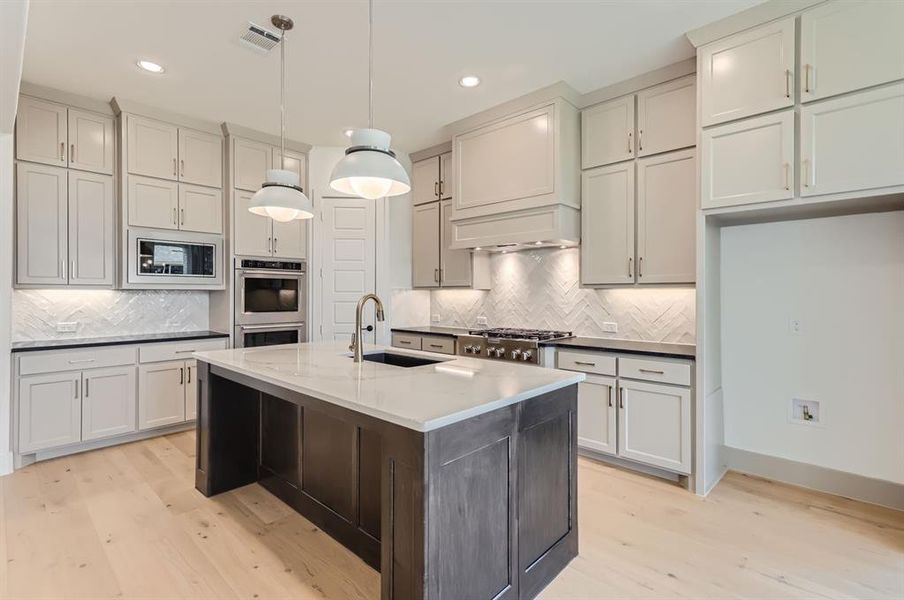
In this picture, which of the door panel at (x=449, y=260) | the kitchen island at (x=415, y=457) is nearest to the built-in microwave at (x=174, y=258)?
the kitchen island at (x=415, y=457)

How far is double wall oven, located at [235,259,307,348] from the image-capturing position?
4.24 meters

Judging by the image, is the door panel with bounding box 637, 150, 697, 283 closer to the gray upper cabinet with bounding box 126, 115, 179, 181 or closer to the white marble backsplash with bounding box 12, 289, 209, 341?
the gray upper cabinet with bounding box 126, 115, 179, 181

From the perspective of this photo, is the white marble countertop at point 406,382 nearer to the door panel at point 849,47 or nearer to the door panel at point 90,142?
the door panel at point 849,47

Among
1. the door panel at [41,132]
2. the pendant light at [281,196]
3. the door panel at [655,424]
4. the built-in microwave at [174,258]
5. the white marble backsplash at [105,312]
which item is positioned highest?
the door panel at [41,132]

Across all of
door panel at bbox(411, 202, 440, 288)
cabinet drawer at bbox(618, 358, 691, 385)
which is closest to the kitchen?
cabinet drawer at bbox(618, 358, 691, 385)

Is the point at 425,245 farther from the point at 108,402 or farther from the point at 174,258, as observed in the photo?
the point at 108,402

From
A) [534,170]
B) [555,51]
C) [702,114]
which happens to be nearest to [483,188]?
[534,170]

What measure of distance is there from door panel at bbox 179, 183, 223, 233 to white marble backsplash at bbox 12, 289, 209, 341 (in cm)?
75

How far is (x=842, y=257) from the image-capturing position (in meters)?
2.78

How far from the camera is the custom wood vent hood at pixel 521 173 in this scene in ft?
11.5

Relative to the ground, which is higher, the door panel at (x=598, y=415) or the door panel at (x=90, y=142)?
the door panel at (x=90, y=142)

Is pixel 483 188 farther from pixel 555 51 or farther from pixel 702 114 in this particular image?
pixel 702 114

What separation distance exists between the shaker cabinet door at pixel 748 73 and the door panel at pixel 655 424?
1755 mm

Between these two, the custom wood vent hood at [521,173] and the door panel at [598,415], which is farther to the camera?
the custom wood vent hood at [521,173]
